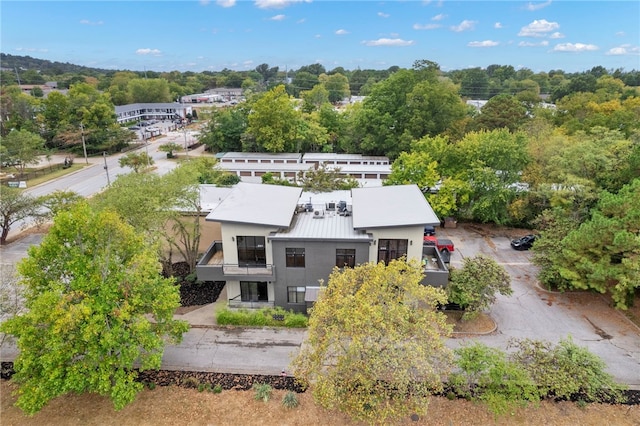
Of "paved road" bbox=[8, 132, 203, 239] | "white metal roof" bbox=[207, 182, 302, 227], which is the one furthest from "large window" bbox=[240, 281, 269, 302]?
"paved road" bbox=[8, 132, 203, 239]

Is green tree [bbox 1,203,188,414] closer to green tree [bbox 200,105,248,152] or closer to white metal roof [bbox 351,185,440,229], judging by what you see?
white metal roof [bbox 351,185,440,229]

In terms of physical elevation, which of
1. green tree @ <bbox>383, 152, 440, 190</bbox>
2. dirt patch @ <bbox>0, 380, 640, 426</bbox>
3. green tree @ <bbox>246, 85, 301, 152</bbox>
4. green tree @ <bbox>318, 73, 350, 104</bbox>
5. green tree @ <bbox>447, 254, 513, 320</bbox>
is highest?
green tree @ <bbox>318, 73, 350, 104</bbox>

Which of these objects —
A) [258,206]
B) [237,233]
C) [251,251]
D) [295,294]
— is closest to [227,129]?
[258,206]

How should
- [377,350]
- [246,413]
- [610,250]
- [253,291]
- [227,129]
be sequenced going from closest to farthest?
[377,350], [246,413], [610,250], [253,291], [227,129]

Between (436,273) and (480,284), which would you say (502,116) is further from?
(436,273)

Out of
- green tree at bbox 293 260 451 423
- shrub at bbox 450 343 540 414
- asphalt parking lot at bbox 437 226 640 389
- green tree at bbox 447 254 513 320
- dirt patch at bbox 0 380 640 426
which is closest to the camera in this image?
green tree at bbox 293 260 451 423

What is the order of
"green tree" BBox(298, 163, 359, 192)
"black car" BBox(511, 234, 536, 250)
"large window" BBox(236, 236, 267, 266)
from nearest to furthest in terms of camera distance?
"large window" BBox(236, 236, 267, 266), "black car" BBox(511, 234, 536, 250), "green tree" BBox(298, 163, 359, 192)

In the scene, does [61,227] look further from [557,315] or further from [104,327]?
[557,315]

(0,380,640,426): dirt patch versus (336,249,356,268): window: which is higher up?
(336,249,356,268): window
